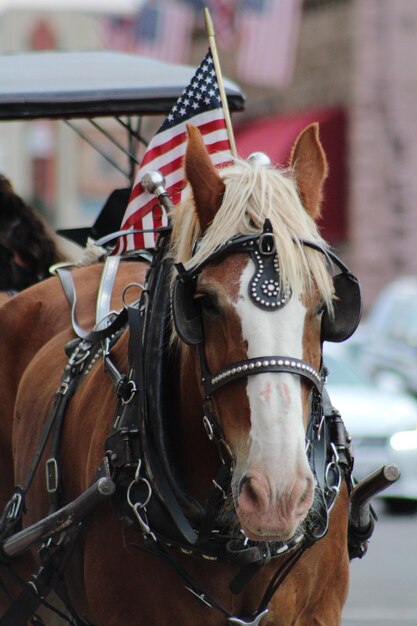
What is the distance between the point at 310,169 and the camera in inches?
170

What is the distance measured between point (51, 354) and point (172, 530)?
59.0 inches

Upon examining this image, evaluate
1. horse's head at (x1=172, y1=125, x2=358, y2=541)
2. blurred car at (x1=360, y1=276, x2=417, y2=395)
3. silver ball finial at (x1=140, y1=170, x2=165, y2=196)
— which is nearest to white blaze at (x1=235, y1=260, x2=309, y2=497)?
horse's head at (x1=172, y1=125, x2=358, y2=541)

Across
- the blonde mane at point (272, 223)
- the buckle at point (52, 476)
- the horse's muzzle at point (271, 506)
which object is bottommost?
the buckle at point (52, 476)

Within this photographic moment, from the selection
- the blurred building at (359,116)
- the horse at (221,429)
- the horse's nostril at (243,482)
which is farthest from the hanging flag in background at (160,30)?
the horse's nostril at (243,482)

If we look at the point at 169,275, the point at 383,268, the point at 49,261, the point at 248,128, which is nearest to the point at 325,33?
the point at 248,128

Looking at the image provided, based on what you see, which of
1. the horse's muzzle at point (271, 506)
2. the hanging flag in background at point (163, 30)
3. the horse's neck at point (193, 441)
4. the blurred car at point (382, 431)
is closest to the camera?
the horse's muzzle at point (271, 506)

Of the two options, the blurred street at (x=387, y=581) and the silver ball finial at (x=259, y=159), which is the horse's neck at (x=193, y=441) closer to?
the silver ball finial at (x=259, y=159)

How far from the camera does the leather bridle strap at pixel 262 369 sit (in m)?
3.82

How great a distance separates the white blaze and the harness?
0.09ft

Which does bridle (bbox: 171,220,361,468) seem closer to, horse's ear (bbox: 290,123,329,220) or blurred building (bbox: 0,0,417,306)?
horse's ear (bbox: 290,123,329,220)

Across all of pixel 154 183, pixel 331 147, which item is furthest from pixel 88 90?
pixel 331 147

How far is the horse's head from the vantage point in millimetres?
3729

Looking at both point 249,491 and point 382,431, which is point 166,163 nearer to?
point 249,491

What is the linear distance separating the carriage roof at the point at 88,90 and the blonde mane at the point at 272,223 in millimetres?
2065
